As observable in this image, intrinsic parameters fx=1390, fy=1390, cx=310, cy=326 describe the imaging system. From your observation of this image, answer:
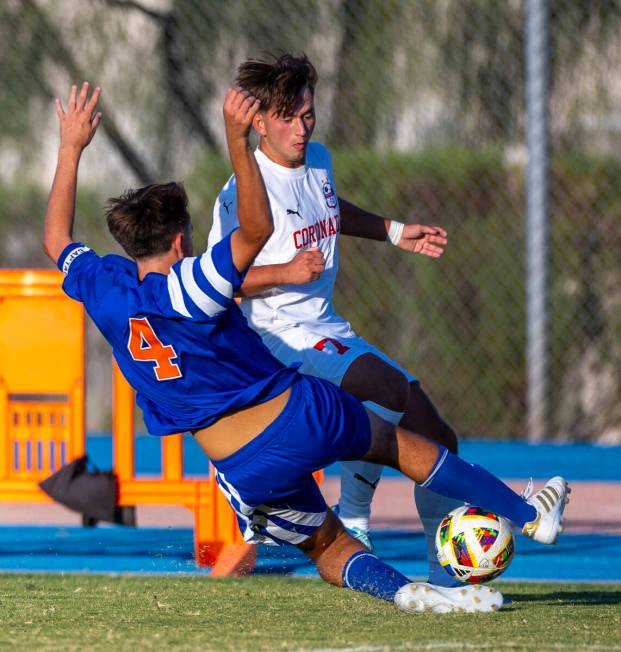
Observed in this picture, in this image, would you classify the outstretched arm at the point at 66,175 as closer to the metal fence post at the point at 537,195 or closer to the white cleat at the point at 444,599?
the white cleat at the point at 444,599

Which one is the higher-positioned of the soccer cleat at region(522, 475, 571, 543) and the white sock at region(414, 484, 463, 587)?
the soccer cleat at region(522, 475, 571, 543)

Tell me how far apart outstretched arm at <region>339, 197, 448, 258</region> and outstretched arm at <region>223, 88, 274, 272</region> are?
1.48 metres

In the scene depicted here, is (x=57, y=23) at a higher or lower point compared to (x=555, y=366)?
higher

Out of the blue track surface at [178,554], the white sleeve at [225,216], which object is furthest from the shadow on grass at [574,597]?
the white sleeve at [225,216]

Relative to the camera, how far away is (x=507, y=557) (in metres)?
4.89

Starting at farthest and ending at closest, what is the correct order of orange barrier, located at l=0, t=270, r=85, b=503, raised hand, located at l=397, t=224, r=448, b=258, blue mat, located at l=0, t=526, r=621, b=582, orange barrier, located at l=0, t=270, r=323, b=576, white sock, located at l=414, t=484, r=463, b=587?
orange barrier, located at l=0, t=270, r=85, b=503 → orange barrier, located at l=0, t=270, r=323, b=576 → blue mat, located at l=0, t=526, r=621, b=582 → raised hand, located at l=397, t=224, r=448, b=258 → white sock, located at l=414, t=484, r=463, b=587

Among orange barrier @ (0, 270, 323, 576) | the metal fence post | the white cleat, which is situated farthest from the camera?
the metal fence post

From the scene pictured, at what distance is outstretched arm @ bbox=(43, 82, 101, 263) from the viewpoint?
16.7ft

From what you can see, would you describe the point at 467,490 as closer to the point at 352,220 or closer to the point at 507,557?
the point at 507,557

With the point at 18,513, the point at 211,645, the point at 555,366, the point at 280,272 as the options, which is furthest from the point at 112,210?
the point at 555,366

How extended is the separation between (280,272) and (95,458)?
20.7 ft

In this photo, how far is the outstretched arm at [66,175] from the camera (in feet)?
16.7

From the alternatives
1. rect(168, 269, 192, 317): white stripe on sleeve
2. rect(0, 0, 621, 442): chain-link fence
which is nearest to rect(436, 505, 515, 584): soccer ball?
rect(168, 269, 192, 317): white stripe on sleeve

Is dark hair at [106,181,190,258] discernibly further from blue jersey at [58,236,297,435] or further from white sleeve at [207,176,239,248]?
white sleeve at [207,176,239,248]
